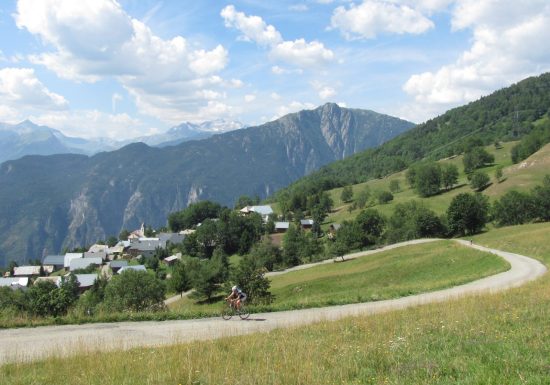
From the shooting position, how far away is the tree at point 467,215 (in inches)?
3440

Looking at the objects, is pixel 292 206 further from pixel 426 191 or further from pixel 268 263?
pixel 268 263

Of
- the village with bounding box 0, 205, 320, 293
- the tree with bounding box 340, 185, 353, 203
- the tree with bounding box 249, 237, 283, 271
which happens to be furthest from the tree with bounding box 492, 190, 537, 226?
the tree with bounding box 340, 185, 353, 203

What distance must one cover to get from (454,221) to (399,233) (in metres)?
12.8

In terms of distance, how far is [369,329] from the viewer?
47.6 feet

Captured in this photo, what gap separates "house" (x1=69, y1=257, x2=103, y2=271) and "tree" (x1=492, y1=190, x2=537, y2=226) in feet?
440

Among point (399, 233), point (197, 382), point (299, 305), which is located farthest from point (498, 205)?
point (197, 382)

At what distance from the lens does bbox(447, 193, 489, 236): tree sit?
287 feet

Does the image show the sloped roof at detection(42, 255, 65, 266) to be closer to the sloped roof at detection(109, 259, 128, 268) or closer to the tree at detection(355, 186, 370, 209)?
the sloped roof at detection(109, 259, 128, 268)

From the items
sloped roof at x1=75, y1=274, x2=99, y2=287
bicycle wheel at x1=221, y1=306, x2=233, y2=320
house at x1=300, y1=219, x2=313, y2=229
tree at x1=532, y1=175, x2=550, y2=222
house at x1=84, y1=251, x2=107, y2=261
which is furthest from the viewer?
house at x1=84, y1=251, x2=107, y2=261

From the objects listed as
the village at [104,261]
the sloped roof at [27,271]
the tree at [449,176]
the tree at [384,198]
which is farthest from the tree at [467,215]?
the sloped roof at [27,271]

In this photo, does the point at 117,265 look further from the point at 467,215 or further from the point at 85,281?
the point at 467,215

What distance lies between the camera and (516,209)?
89375 mm

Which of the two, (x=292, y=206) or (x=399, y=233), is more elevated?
(x=292, y=206)

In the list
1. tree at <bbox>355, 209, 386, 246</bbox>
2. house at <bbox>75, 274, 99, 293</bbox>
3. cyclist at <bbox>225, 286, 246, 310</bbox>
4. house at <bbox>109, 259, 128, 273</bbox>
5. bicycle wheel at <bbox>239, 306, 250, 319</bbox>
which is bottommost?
house at <bbox>75, 274, 99, 293</bbox>
